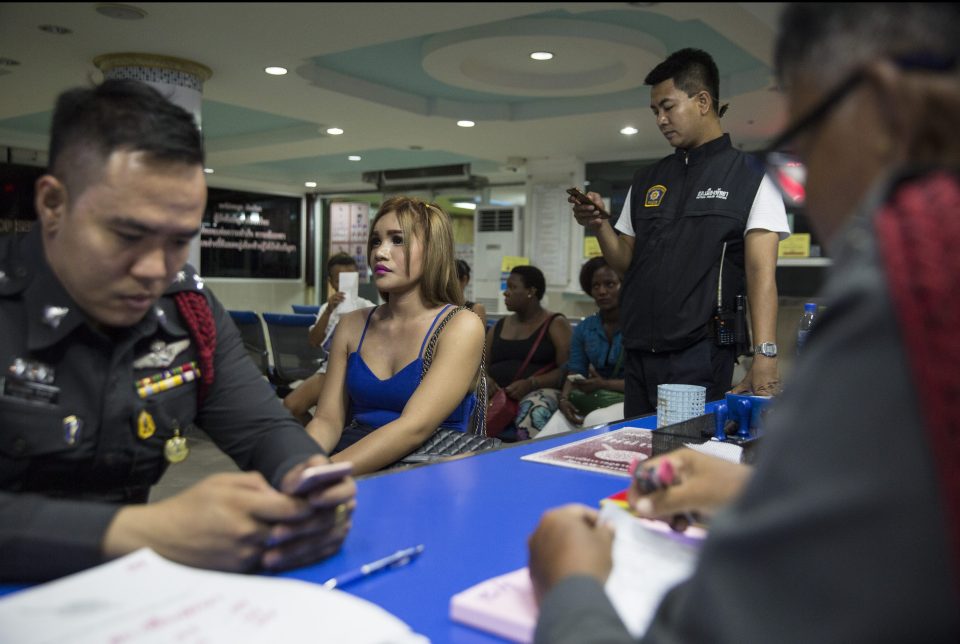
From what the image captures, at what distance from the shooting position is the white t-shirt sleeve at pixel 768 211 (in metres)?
2.05

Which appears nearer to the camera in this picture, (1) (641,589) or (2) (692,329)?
(1) (641,589)

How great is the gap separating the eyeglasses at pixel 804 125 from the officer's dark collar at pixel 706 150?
5.13 feet

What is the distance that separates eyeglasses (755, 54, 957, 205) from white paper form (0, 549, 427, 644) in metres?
0.47

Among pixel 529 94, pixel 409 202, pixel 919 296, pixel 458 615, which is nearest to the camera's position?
pixel 919 296

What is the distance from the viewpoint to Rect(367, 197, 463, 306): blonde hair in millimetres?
2006

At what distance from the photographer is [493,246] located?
8375 mm

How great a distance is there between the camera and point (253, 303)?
10195 mm

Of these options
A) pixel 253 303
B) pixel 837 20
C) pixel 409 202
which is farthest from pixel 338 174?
pixel 837 20

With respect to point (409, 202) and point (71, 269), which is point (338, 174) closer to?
point (409, 202)

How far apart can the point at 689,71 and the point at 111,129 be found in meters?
1.58

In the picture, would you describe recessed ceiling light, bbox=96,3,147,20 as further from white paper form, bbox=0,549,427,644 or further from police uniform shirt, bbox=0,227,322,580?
white paper form, bbox=0,549,427,644

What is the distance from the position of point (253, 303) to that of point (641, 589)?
33.0 feet

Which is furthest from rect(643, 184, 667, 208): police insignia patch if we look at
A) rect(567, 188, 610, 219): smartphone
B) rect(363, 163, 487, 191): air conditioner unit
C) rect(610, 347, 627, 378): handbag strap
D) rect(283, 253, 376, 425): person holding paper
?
rect(363, 163, 487, 191): air conditioner unit

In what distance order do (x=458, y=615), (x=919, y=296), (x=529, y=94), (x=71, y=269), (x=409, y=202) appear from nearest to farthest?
(x=919, y=296) < (x=458, y=615) < (x=71, y=269) < (x=409, y=202) < (x=529, y=94)
